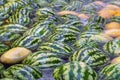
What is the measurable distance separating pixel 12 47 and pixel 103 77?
687 millimetres

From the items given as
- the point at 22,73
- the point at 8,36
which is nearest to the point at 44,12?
the point at 8,36

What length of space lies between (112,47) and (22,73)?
2.08 ft

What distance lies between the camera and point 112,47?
1.98 m

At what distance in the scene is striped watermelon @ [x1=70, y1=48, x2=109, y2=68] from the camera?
179 centimetres

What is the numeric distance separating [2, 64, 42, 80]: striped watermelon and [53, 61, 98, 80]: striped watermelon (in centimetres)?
11

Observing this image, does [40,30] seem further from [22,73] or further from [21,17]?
[22,73]

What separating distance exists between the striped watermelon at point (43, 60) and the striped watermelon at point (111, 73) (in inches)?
11.0

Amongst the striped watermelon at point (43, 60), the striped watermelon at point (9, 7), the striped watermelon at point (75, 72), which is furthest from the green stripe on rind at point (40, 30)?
the striped watermelon at point (75, 72)

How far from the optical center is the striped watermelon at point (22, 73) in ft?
5.42

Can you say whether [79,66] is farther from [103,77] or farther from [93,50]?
[93,50]

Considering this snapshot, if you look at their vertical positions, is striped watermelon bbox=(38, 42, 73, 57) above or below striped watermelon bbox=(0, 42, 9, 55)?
above

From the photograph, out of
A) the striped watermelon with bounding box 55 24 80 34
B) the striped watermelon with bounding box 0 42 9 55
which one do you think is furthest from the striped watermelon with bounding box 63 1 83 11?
the striped watermelon with bounding box 0 42 9 55

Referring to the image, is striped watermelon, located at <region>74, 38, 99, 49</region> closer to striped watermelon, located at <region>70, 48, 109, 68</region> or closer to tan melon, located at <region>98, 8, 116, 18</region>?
striped watermelon, located at <region>70, 48, 109, 68</region>

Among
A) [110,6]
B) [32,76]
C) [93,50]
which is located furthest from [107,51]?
[110,6]
